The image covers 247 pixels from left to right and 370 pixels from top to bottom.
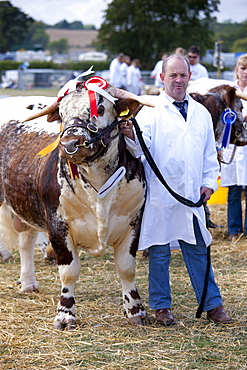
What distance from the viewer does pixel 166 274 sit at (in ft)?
15.3

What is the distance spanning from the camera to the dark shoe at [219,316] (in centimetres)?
461

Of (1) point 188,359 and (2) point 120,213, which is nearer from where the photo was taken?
(1) point 188,359

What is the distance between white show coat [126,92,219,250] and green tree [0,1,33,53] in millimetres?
83021

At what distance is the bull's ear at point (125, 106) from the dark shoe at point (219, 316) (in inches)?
64.4

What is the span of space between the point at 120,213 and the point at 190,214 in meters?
0.53

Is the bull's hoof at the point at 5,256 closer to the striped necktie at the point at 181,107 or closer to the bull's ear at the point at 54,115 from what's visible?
the bull's ear at the point at 54,115

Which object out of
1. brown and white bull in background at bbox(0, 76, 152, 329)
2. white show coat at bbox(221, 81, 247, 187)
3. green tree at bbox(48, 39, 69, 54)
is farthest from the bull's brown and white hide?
green tree at bbox(48, 39, 69, 54)

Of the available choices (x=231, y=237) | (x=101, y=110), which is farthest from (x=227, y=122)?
(x=101, y=110)

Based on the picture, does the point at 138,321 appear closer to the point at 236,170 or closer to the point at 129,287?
the point at 129,287

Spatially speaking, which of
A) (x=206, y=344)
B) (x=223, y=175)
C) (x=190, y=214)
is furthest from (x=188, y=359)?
(x=223, y=175)

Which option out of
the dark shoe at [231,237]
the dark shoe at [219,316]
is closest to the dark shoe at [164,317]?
the dark shoe at [219,316]

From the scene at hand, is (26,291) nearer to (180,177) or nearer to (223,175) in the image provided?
(180,177)

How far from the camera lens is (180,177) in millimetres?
4508

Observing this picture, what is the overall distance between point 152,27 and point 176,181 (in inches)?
1819
